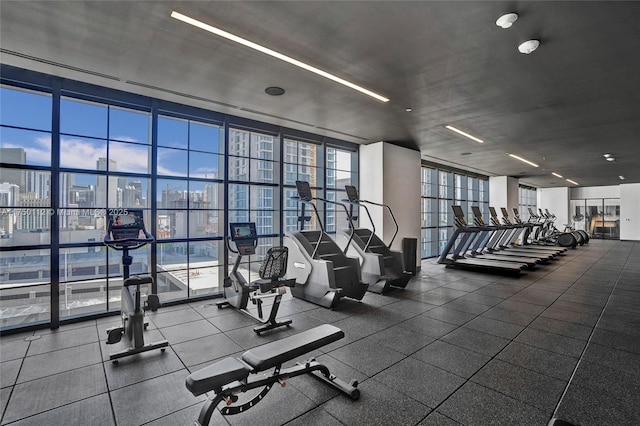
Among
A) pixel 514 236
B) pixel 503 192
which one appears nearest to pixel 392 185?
pixel 514 236

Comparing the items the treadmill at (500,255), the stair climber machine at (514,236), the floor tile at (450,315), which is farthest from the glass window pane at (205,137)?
the stair climber machine at (514,236)

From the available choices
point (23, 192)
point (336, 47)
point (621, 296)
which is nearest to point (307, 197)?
point (336, 47)

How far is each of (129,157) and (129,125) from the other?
537 mm

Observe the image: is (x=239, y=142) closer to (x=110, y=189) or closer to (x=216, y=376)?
(x=110, y=189)

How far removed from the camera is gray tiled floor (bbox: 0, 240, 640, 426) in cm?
233

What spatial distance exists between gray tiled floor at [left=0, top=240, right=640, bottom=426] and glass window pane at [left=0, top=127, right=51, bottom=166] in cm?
221

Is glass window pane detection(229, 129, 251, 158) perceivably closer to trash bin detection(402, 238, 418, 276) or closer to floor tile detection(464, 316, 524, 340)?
trash bin detection(402, 238, 418, 276)

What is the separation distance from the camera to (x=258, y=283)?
14.0ft

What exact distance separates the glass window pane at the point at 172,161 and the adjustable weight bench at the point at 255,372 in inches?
154

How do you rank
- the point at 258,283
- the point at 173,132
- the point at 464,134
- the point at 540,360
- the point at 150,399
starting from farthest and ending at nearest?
the point at 464,134 → the point at 173,132 → the point at 258,283 → the point at 540,360 → the point at 150,399

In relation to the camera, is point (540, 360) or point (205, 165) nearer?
point (540, 360)

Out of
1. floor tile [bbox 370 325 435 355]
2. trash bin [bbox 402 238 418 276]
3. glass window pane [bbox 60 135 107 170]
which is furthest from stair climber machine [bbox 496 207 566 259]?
glass window pane [bbox 60 135 107 170]

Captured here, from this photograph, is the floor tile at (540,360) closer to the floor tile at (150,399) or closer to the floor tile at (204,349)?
the floor tile at (204,349)

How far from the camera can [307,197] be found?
17.7ft
